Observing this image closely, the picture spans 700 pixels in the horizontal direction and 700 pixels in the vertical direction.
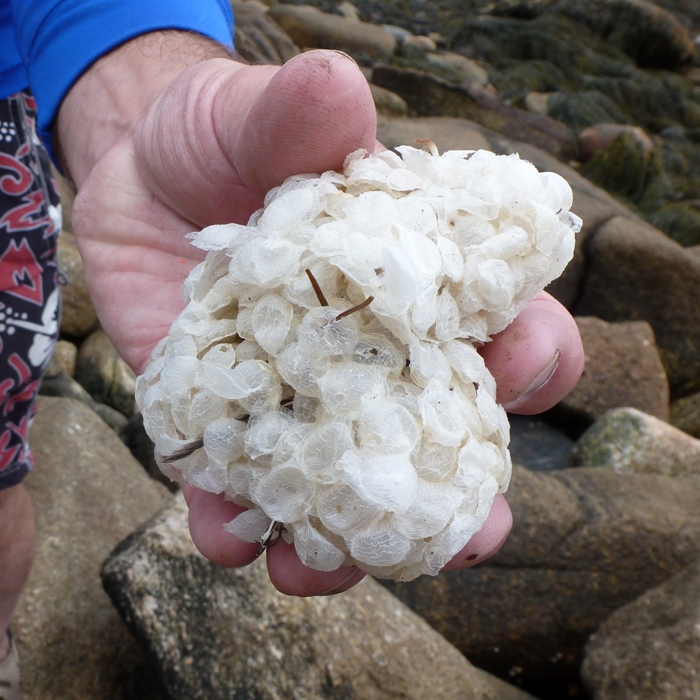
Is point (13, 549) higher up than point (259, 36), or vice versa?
point (13, 549)

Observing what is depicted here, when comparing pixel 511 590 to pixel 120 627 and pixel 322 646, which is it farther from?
pixel 120 627

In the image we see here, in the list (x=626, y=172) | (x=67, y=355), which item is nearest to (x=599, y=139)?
(x=626, y=172)

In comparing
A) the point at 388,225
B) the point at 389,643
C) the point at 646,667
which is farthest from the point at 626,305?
the point at 388,225

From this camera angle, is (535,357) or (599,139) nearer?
(535,357)

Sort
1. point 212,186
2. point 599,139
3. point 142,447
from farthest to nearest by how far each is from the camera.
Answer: point 599,139 → point 142,447 → point 212,186

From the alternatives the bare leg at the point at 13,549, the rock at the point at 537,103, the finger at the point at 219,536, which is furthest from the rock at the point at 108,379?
the rock at the point at 537,103

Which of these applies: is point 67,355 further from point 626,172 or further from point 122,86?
point 626,172

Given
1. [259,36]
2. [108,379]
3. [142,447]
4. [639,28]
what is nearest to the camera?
[142,447]
